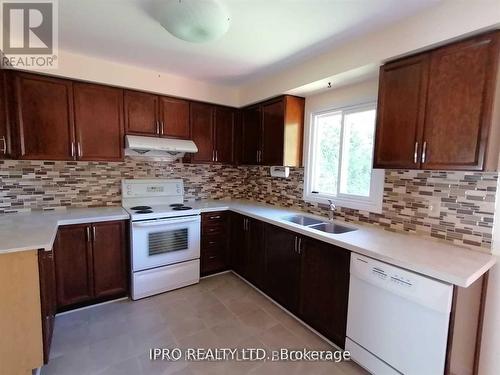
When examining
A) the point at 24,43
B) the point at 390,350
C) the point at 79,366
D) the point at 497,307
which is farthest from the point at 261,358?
the point at 24,43

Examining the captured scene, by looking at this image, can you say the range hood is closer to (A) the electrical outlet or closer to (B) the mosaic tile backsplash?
(B) the mosaic tile backsplash

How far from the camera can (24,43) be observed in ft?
6.90

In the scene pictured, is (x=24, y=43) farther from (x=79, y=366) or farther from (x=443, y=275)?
(x=443, y=275)

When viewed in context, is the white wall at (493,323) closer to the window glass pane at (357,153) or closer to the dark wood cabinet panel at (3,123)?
the window glass pane at (357,153)

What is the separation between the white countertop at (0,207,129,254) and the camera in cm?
159

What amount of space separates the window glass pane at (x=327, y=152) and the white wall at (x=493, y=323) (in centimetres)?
131

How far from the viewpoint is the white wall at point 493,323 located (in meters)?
1.53

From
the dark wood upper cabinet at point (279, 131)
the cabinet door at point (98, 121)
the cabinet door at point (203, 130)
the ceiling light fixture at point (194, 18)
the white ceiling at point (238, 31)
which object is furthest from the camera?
the cabinet door at point (203, 130)

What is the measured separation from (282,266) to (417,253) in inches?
47.2

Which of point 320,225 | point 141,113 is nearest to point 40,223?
point 141,113

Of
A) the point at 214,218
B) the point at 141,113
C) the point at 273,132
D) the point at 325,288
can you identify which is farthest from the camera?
the point at 214,218

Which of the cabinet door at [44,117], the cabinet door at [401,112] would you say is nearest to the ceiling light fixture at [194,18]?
the cabinet door at [401,112]

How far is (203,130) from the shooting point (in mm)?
3283

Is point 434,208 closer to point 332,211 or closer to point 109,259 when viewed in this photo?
point 332,211
